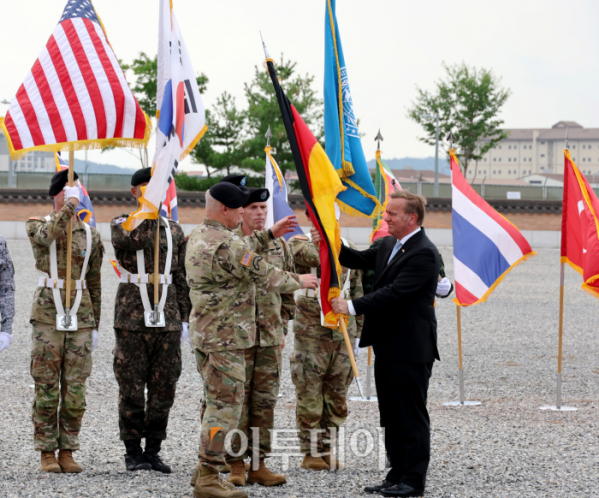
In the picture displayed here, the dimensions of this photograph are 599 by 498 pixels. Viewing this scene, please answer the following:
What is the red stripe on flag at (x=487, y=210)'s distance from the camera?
7.07 m

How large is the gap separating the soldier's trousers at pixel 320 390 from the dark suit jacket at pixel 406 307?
59 cm

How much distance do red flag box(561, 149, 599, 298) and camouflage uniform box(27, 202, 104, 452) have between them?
4458 mm

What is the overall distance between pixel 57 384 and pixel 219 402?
1237mm

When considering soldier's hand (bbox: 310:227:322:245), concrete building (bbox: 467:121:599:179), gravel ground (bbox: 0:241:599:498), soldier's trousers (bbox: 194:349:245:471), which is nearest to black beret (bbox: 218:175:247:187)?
soldier's hand (bbox: 310:227:322:245)

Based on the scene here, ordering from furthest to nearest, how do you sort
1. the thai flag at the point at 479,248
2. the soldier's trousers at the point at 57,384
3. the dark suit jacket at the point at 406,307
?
the thai flag at the point at 479,248 < the soldier's trousers at the point at 57,384 < the dark suit jacket at the point at 406,307

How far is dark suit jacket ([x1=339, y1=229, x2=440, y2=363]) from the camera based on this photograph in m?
4.48

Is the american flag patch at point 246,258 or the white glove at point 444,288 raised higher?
the american flag patch at point 246,258

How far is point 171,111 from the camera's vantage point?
5020 mm

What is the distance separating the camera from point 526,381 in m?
8.66

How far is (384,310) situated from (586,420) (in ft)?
10.6

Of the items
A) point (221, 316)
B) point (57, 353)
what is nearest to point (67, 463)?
point (57, 353)

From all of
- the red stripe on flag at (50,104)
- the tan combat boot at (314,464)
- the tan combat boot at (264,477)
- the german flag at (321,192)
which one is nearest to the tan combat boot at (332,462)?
the tan combat boot at (314,464)

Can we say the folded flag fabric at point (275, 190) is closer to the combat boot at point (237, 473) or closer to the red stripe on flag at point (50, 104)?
the red stripe on flag at point (50, 104)

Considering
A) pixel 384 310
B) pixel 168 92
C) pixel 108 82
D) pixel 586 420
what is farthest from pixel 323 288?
pixel 586 420
